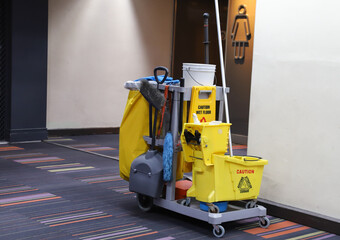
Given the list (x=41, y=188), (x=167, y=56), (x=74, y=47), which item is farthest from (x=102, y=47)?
(x=41, y=188)

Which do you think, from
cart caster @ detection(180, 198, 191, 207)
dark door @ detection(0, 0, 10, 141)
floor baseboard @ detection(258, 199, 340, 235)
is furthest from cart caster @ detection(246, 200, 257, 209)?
dark door @ detection(0, 0, 10, 141)

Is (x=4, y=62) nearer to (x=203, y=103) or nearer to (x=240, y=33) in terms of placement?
(x=240, y=33)

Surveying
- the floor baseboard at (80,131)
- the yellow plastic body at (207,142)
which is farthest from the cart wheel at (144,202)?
the floor baseboard at (80,131)

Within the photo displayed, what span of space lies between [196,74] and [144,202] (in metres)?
0.97

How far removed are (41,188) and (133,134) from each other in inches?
42.6

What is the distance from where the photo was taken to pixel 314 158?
3.44 m

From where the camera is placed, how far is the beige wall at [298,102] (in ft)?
11.0

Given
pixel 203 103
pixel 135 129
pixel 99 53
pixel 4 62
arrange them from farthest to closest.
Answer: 1. pixel 99 53
2. pixel 4 62
3. pixel 135 129
4. pixel 203 103

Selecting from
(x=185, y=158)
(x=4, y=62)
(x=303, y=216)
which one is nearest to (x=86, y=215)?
(x=185, y=158)

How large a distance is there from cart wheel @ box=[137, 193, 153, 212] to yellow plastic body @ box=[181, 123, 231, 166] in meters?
0.49

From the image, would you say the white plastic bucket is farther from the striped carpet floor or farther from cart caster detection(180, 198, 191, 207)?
the striped carpet floor

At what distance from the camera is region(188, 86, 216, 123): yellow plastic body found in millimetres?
3383

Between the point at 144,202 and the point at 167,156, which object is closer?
the point at 167,156

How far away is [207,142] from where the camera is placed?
320 centimetres
